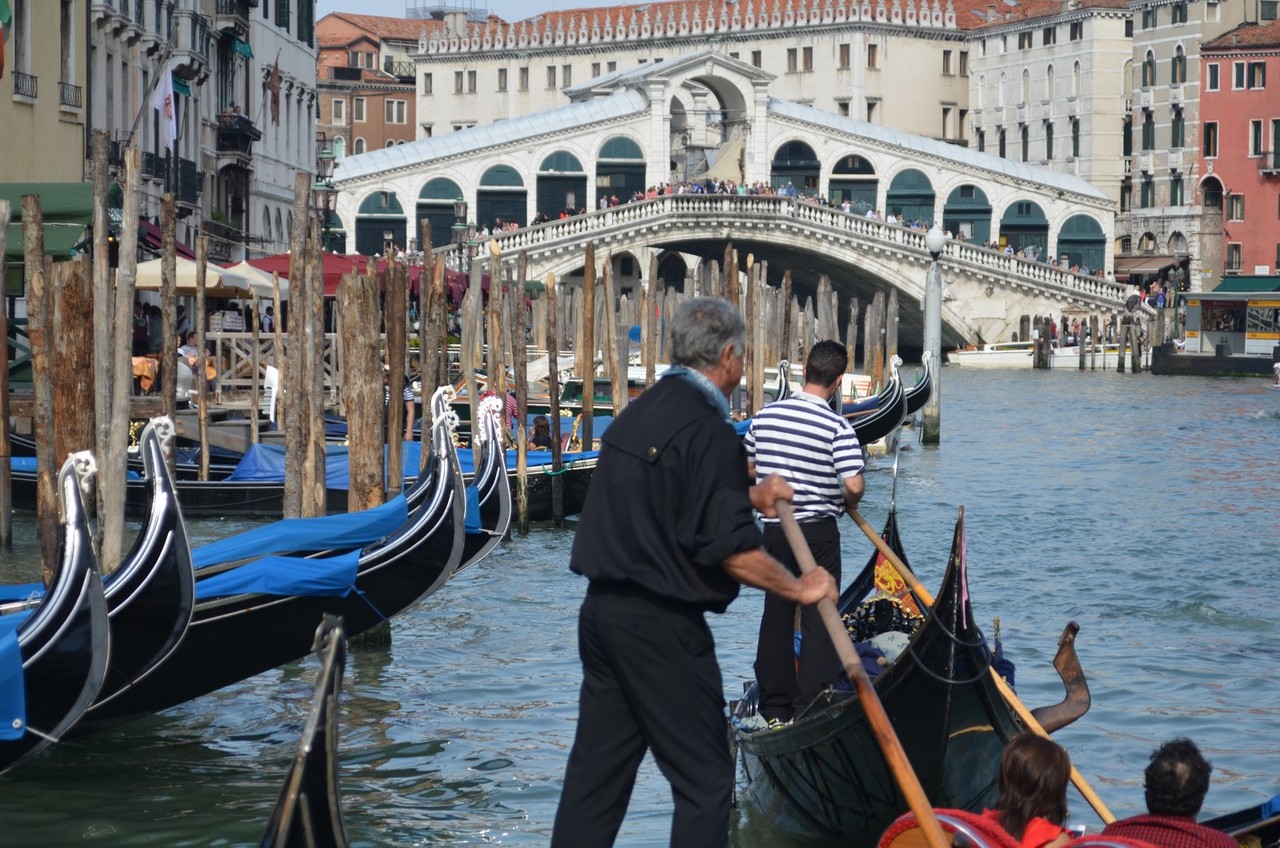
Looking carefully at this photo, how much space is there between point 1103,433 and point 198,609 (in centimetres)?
1376

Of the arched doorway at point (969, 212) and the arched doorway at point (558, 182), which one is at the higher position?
the arched doorway at point (558, 182)

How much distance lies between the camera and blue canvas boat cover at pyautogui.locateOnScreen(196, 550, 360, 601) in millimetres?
5234

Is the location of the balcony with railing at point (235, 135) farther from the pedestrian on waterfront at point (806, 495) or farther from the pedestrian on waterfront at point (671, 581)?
Result: the pedestrian on waterfront at point (671, 581)

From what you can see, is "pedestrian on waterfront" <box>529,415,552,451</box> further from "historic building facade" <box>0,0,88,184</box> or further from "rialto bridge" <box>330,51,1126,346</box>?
"rialto bridge" <box>330,51,1126,346</box>

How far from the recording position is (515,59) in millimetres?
45594

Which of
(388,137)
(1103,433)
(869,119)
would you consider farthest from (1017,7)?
(1103,433)

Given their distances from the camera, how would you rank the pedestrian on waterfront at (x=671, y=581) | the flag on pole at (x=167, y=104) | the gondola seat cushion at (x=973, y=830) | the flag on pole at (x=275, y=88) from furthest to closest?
the flag on pole at (x=275, y=88), the flag on pole at (x=167, y=104), the gondola seat cushion at (x=973, y=830), the pedestrian on waterfront at (x=671, y=581)

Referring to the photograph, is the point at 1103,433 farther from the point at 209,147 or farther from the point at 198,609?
the point at 198,609

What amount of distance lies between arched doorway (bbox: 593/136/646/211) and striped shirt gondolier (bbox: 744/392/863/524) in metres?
30.2

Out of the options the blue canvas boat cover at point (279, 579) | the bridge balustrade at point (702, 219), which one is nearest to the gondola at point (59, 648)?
the blue canvas boat cover at point (279, 579)

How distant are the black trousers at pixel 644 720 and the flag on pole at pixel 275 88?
2017 cm

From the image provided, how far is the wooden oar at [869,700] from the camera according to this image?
2.96 meters

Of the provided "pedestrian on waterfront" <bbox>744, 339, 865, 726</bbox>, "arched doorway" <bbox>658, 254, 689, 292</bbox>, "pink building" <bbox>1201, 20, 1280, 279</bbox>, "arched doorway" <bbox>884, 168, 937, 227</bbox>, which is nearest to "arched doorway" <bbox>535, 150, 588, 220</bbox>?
"arched doorway" <bbox>658, 254, 689, 292</bbox>

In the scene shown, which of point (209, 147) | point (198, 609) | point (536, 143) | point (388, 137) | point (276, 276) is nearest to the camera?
point (198, 609)
